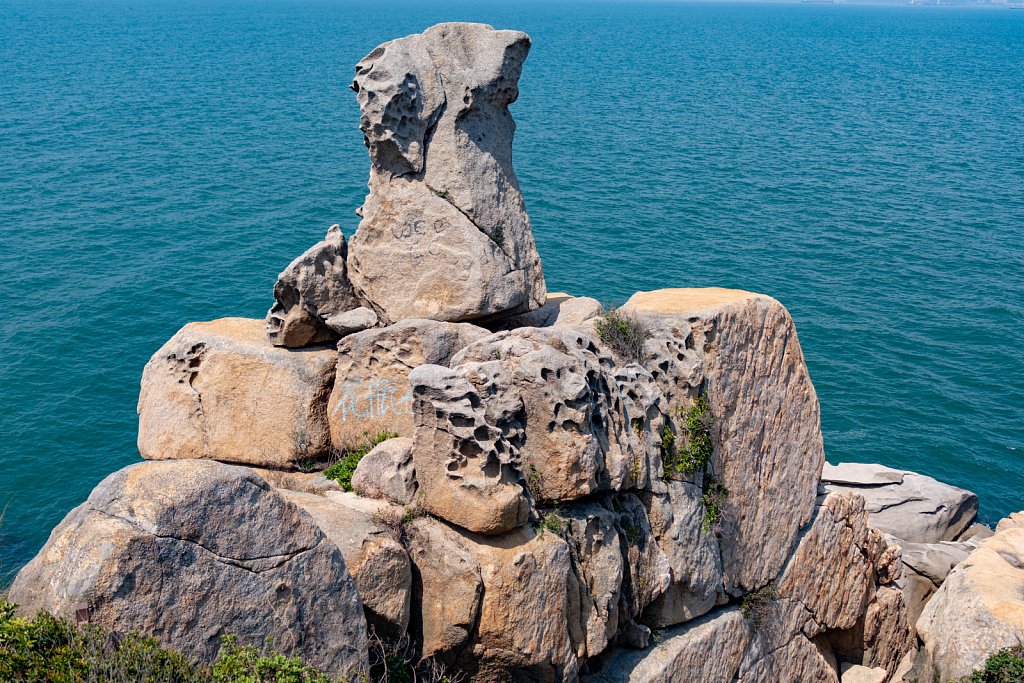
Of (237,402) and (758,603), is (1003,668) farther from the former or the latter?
(237,402)

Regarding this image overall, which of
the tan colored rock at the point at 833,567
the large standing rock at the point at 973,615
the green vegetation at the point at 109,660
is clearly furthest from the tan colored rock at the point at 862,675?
the green vegetation at the point at 109,660

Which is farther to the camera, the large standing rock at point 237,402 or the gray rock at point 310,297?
the gray rock at point 310,297

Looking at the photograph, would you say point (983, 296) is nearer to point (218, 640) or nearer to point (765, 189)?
point (765, 189)

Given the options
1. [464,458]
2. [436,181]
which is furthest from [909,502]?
[464,458]

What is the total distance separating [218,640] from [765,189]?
184ft

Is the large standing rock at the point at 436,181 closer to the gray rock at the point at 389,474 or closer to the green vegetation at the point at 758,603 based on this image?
the gray rock at the point at 389,474

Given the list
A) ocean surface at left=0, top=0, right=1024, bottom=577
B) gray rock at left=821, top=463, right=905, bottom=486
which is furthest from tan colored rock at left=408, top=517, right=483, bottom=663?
ocean surface at left=0, top=0, right=1024, bottom=577

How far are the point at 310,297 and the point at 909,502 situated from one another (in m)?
19.3

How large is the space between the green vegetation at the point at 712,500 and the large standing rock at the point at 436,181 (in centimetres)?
583

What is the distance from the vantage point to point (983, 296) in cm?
4728

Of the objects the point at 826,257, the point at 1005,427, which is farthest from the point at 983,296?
the point at 1005,427

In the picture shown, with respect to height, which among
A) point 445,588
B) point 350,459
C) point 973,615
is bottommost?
point 973,615

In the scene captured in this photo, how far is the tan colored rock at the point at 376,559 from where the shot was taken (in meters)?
14.6

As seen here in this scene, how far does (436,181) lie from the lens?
20.8 metres
